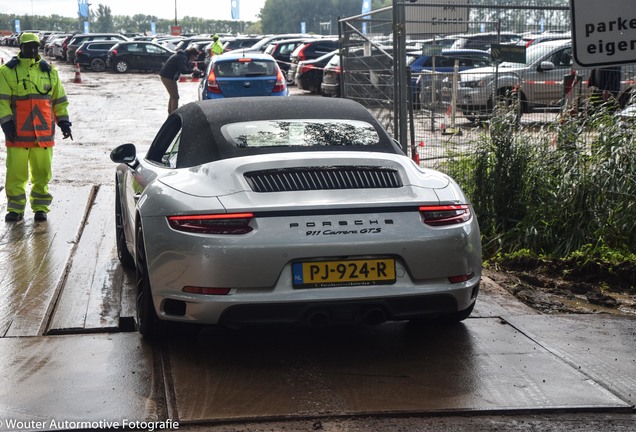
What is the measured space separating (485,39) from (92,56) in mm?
41752

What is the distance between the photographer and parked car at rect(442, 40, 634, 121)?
9.77 meters

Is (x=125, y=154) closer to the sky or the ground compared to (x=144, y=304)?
closer to the sky

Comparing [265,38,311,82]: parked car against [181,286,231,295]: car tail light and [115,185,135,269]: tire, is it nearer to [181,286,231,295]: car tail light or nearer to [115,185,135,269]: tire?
[115,185,135,269]: tire

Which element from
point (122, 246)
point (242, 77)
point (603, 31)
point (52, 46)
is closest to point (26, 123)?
point (122, 246)

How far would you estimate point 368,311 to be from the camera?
530 centimetres

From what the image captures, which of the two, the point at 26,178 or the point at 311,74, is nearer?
the point at 26,178

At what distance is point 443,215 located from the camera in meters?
5.50

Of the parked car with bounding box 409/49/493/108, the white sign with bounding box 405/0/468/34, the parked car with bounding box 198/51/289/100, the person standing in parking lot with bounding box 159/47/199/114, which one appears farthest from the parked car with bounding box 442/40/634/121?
the person standing in parking lot with bounding box 159/47/199/114

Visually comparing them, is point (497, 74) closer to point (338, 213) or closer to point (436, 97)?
point (436, 97)

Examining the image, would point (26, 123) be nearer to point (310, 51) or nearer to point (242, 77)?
Result: point (242, 77)

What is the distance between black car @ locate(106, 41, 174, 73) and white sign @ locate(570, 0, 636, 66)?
4531 cm

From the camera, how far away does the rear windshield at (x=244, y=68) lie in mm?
21547

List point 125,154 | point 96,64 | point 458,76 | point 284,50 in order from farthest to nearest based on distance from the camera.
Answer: point 96,64 < point 284,50 < point 458,76 < point 125,154

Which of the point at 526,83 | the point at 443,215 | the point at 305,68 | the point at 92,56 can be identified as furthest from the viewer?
the point at 92,56
